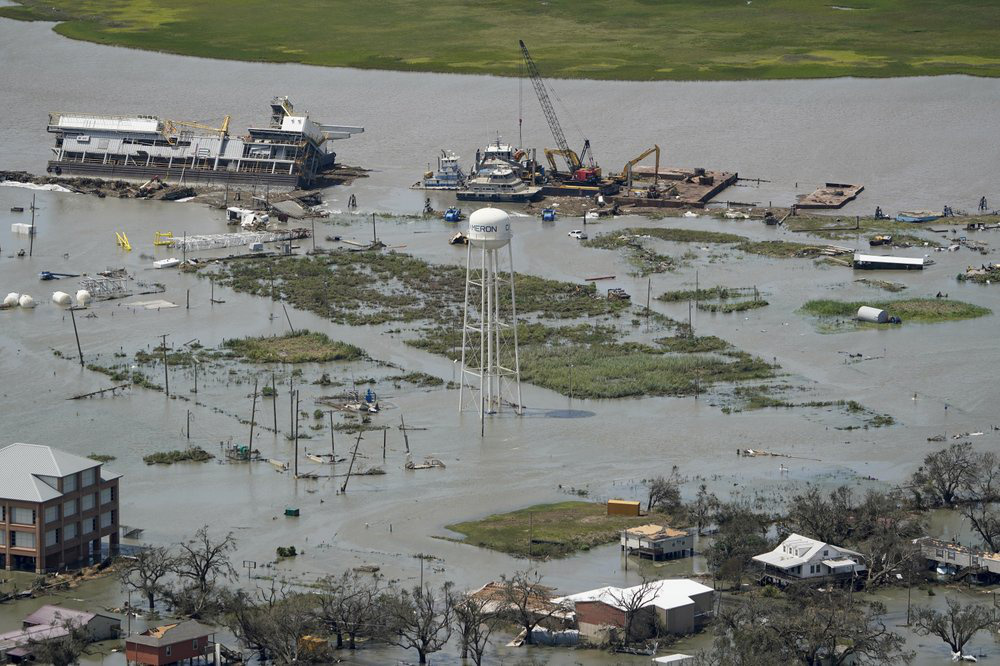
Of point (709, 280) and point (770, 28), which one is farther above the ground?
point (770, 28)

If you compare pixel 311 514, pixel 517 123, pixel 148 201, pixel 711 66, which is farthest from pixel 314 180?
pixel 311 514

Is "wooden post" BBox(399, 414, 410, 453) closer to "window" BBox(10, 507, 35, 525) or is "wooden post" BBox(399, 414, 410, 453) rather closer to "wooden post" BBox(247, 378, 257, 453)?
"wooden post" BBox(247, 378, 257, 453)

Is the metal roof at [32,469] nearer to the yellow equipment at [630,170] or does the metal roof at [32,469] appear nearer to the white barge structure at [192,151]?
the white barge structure at [192,151]

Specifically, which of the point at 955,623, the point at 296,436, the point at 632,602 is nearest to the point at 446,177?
the point at 296,436

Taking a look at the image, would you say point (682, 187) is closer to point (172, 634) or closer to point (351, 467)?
point (351, 467)

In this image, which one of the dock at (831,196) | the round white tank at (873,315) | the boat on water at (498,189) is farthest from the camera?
the boat on water at (498,189)

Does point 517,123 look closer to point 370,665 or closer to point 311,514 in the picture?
point 311,514

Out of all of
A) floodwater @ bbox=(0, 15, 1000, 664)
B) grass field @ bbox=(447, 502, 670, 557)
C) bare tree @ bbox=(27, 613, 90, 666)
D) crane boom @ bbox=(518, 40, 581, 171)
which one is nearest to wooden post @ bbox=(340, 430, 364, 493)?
floodwater @ bbox=(0, 15, 1000, 664)

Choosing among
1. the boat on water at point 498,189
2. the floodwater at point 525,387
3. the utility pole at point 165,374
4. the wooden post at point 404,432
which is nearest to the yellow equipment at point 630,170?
the boat on water at point 498,189
